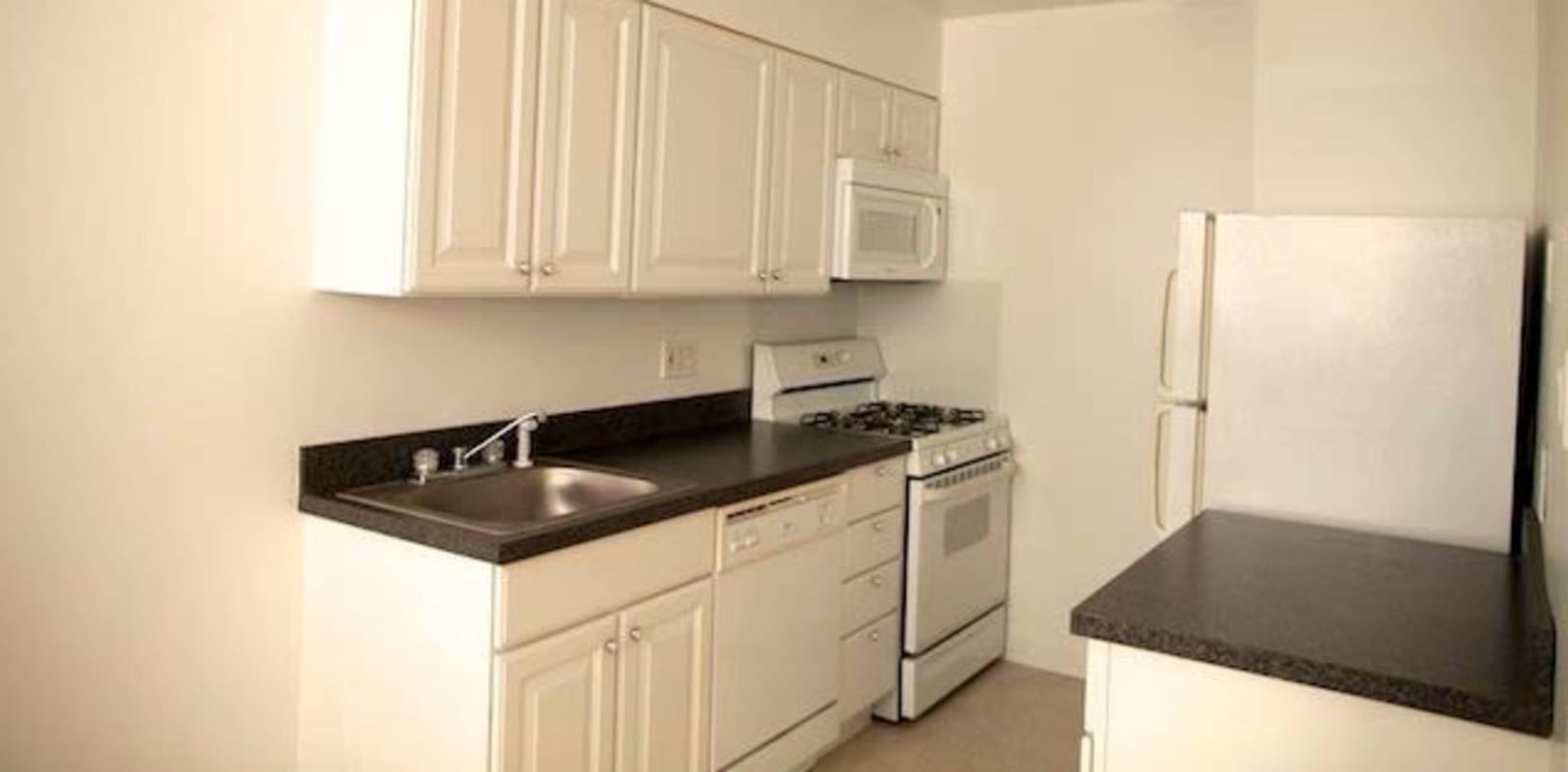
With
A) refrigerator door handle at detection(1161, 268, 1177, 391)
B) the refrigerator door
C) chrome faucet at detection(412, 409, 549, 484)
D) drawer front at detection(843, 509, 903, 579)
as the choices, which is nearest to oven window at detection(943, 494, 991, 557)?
drawer front at detection(843, 509, 903, 579)

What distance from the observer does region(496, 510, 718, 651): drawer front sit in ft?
6.67

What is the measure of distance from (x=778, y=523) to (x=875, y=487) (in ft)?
1.81

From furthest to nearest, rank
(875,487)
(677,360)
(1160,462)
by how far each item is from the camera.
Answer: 1. (677,360)
2. (875,487)
3. (1160,462)

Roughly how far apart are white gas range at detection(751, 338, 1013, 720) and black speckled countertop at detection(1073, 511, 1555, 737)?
4.04 ft

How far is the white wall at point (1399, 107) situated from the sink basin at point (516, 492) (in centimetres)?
192

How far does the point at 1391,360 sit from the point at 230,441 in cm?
248

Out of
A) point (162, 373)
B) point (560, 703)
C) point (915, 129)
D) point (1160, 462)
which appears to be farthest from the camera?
point (915, 129)

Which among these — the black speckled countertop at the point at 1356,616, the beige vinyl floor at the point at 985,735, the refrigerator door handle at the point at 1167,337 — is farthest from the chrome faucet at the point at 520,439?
the refrigerator door handle at the point at 1167,337

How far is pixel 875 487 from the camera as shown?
10.6 ft

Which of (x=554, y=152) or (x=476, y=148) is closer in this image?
(x=476, y=148)

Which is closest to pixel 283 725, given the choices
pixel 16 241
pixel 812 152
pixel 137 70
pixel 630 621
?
pixel 630 621

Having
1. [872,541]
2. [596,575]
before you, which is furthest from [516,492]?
[872,541]

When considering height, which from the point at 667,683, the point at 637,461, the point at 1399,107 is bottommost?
the point at 667,683

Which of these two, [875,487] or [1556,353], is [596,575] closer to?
[875,487]
